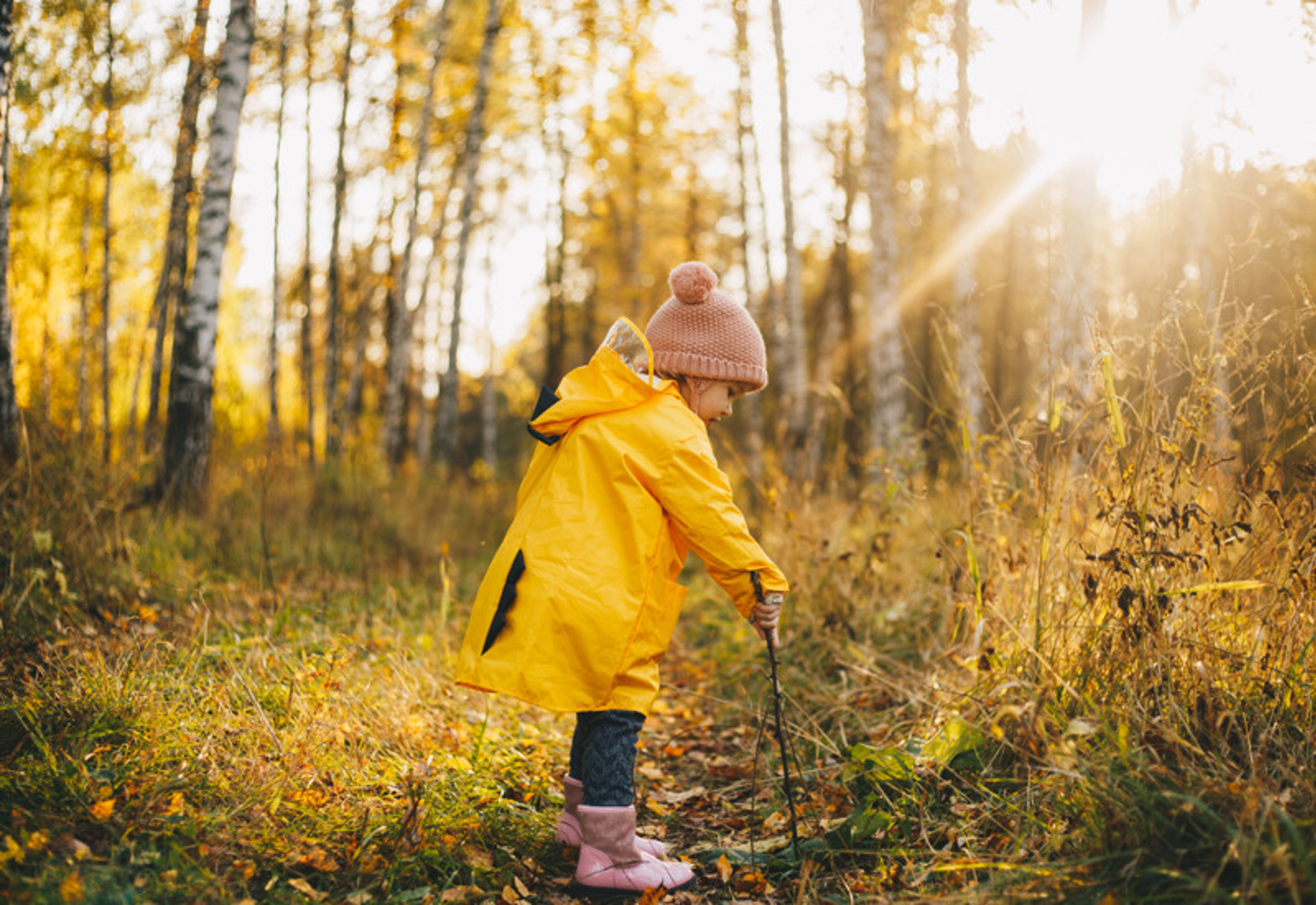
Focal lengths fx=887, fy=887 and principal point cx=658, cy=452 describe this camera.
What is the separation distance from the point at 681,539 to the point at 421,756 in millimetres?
1309

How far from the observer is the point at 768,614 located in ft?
8.61

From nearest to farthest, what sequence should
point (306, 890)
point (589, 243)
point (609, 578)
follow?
1. point (306, 890)
2. point (609, 578)
3. point (589, 243)

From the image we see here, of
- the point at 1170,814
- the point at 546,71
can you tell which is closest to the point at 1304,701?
the point at 1170,814

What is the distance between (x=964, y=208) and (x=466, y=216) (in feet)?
20.8

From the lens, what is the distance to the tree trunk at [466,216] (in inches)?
432

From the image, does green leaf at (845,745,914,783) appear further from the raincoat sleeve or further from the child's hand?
Result: the raincoat sleeve

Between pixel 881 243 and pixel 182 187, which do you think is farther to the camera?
pixel 881 243

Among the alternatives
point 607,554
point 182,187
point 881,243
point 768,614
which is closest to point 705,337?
point 607,554

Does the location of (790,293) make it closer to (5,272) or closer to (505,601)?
(5,272)

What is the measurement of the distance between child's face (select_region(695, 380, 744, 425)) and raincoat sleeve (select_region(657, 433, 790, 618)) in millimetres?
313

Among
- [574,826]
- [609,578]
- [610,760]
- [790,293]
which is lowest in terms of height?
[574,826]

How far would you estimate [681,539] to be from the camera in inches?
112

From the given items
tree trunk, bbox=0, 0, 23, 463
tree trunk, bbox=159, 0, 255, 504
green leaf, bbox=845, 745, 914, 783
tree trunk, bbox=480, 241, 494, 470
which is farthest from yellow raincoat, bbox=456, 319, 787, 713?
tree trunk, bbox=480, 241, 494, 470

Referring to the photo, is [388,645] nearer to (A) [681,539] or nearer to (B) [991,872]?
(A) [681,539]
